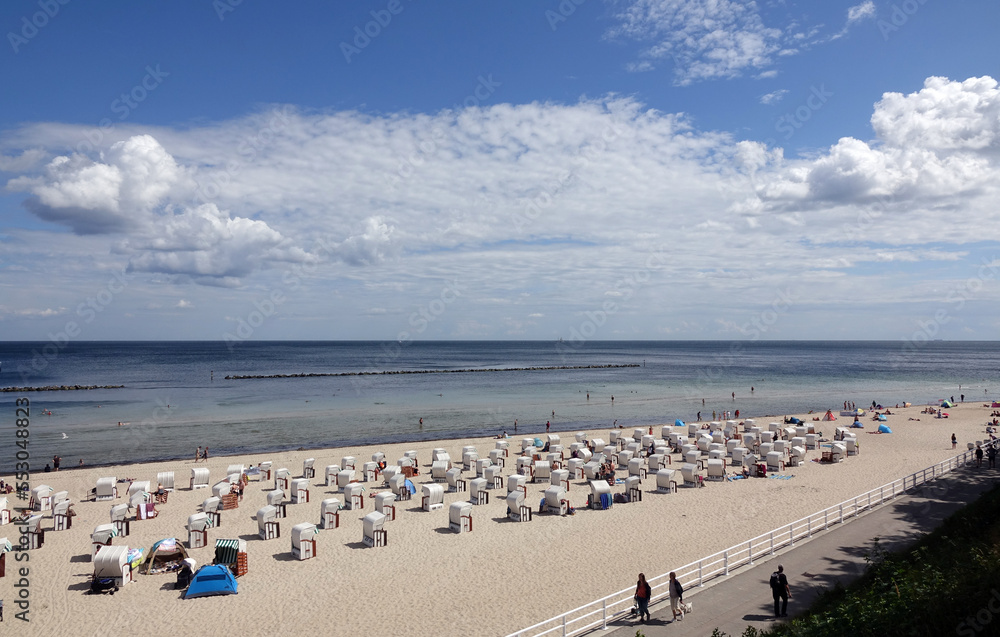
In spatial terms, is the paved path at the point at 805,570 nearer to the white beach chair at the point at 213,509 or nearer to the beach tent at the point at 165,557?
the beach tent at the point at 165,557

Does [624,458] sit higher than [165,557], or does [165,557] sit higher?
[624,458]

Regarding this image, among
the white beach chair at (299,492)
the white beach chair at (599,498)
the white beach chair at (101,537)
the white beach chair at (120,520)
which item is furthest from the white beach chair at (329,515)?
the white beach chair at (599,498)

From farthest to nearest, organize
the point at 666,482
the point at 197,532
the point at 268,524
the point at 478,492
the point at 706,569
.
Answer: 1. the point at 666,482
2. the point at 478,492
3. the point at 268,524
4. the point at 197,532
5. the point at 706,569

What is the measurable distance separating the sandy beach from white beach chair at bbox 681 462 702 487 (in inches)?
29.8

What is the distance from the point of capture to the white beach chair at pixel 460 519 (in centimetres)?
1897

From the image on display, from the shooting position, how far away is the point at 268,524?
60.7ft

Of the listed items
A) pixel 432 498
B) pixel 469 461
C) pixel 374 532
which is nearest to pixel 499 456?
pixel 469 461

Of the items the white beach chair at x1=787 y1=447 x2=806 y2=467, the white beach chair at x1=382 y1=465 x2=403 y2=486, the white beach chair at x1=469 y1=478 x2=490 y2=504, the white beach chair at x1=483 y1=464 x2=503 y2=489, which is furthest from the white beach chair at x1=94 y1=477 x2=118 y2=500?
the white beach chair at x1=787 y1=447 x2=806 y2=467

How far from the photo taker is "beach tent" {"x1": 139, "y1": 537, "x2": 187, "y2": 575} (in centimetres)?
1586

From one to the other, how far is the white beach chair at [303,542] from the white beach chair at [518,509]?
6.80 m

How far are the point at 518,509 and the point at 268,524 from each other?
8.22 metres

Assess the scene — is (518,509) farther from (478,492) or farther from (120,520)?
(120,520)

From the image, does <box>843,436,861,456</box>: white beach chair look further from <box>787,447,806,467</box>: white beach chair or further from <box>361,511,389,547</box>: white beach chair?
<box>361,511,389,547</box>: white beach chair

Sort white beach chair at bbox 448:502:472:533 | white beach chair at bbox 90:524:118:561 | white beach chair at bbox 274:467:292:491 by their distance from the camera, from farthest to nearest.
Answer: white beach chair at bbox 274:467:292:491 < white beach chair at bbox 448:502:472:533 < white beach chair at bbox 90:524:118:561
